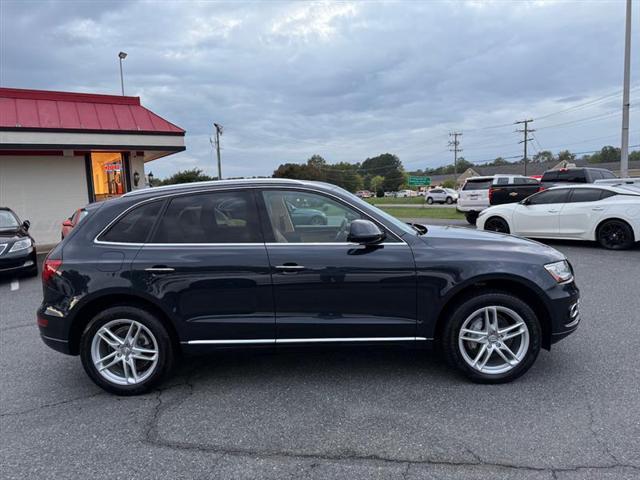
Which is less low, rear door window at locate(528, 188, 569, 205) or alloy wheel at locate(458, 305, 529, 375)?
rear door window at locate(528, 188, 569, 205)

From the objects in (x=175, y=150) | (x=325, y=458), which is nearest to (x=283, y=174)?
(x=175, y=150)

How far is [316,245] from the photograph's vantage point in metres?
3.69

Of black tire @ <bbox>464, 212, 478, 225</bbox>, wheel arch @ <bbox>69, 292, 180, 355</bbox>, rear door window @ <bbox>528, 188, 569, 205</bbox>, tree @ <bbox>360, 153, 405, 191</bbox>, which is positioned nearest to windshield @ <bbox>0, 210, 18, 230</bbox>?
wheel arch @ <bbox>69, 292, 180, 355</bbox>

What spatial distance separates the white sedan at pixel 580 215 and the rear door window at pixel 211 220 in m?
9.11

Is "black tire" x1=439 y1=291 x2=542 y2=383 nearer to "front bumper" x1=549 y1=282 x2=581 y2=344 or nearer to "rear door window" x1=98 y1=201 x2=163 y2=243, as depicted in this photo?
"front bumper" x1=549 y1=282 x2=581 y2=344

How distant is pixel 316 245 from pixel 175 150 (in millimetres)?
12118

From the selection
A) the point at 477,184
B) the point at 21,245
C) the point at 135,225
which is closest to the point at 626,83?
the point at 477,184

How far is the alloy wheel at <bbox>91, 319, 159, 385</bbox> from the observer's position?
146 inches

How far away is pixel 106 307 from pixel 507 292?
329 centimetres

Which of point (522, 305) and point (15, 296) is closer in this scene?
point (522, 305)

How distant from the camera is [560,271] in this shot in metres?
3.78

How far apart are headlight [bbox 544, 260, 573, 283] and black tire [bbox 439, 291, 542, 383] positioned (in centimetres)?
34

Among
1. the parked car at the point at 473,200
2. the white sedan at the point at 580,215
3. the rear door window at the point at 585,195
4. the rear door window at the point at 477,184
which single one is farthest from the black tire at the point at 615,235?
the rear door window at the point at 477,184

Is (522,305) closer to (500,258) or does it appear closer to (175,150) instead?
(500,258)
